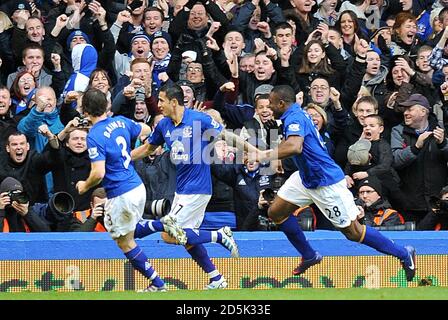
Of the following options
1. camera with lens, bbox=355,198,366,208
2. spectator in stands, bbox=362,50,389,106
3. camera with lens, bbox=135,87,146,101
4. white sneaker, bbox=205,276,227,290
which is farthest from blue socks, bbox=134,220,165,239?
spectator in stands, bbox=362,50,389,106

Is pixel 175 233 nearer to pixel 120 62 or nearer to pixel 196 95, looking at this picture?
pixel 196 95

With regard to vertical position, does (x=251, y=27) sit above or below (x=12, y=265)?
above

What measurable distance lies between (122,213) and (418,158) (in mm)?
4304

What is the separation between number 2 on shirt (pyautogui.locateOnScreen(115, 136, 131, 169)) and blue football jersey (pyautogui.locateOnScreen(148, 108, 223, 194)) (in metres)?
0.67

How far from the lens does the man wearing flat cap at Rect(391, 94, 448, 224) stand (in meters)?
17.0

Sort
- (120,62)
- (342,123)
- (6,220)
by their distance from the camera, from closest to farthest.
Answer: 1. (6,220)
2. (342,123)
3. (120,62)

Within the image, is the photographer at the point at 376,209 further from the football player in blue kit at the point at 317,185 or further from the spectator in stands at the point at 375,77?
the spectator in stands at the point at 375,77

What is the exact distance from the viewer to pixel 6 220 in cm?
1647

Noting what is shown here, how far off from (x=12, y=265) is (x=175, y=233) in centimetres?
204

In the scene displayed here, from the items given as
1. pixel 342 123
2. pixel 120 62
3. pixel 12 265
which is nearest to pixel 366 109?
pixel 342 123

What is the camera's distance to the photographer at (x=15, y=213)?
16.2 meters

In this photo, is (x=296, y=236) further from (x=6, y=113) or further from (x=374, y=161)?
(x=6, y=113)

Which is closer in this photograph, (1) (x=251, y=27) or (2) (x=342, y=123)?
(2) (x=342, y=123)

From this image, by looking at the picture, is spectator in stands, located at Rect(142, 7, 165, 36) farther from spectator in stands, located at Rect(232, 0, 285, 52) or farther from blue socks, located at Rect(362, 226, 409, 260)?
blue socks, located at Rect(362, 226, 409, 260)
